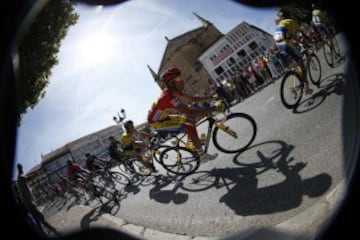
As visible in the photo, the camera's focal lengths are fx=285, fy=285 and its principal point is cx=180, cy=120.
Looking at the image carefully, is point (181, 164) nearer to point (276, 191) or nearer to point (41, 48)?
point (276, 191)

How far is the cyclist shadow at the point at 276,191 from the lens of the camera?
1175mm

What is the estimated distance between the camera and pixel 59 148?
0.82 meters

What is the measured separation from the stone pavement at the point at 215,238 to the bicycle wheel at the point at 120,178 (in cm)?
16

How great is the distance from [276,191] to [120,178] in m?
0.68

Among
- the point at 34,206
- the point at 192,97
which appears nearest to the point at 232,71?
the point at 192,97

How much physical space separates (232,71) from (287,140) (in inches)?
15.9

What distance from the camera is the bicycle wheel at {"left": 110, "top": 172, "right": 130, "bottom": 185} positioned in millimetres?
1106

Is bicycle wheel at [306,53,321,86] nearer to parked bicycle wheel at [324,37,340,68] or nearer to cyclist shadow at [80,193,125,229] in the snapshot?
parked bicycle wheel at [324,37,340,68]

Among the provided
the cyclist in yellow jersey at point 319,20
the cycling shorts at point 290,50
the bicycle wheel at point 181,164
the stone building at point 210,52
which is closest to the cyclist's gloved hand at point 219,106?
the bicycle wheel at point 181,164

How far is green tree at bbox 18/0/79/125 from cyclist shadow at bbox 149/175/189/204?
624mm

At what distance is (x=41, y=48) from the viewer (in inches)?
31.9

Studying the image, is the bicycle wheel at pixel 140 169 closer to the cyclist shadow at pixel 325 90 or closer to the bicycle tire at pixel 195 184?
the bicycle tire at pixel 195 184

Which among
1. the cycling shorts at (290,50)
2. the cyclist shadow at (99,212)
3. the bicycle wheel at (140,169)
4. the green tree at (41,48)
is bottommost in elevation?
the cyclist shadow at (99,212)

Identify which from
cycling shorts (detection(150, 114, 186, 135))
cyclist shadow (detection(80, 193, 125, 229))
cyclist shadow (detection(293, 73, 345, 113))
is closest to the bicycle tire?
cyclist shadow (detection(80, 193, 125, 229))
